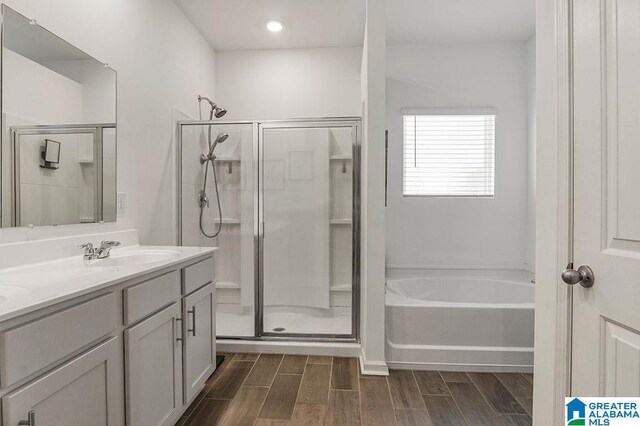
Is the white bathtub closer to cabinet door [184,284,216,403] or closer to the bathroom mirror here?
cabinet door [184,284,216,403]

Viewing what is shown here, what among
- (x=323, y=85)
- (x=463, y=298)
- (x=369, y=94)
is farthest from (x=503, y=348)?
(x=323, y=85)

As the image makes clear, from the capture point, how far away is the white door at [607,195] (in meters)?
0.81

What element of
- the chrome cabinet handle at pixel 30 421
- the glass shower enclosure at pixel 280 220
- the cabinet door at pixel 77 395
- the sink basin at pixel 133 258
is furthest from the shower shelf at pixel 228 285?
the chrome cabinet handle at pixel 30 421

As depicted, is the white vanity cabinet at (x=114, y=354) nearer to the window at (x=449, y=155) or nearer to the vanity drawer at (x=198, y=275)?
the vanity drawer at (x=198, y=275)

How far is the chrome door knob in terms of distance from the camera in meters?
0.92

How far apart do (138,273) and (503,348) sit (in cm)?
234

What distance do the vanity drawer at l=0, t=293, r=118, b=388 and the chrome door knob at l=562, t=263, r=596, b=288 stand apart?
4.91ft

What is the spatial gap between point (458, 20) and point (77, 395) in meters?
3.45

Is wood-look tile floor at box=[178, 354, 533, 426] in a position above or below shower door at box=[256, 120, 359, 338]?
below

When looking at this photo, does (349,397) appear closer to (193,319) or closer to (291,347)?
(291,347)

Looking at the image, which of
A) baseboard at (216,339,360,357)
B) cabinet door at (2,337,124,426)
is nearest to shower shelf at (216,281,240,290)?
baseboard at (216,339,360,357)

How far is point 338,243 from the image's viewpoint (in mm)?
2740

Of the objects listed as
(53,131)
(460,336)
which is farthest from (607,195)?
(53,131)

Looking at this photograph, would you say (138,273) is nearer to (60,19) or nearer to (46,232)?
(46,232)
